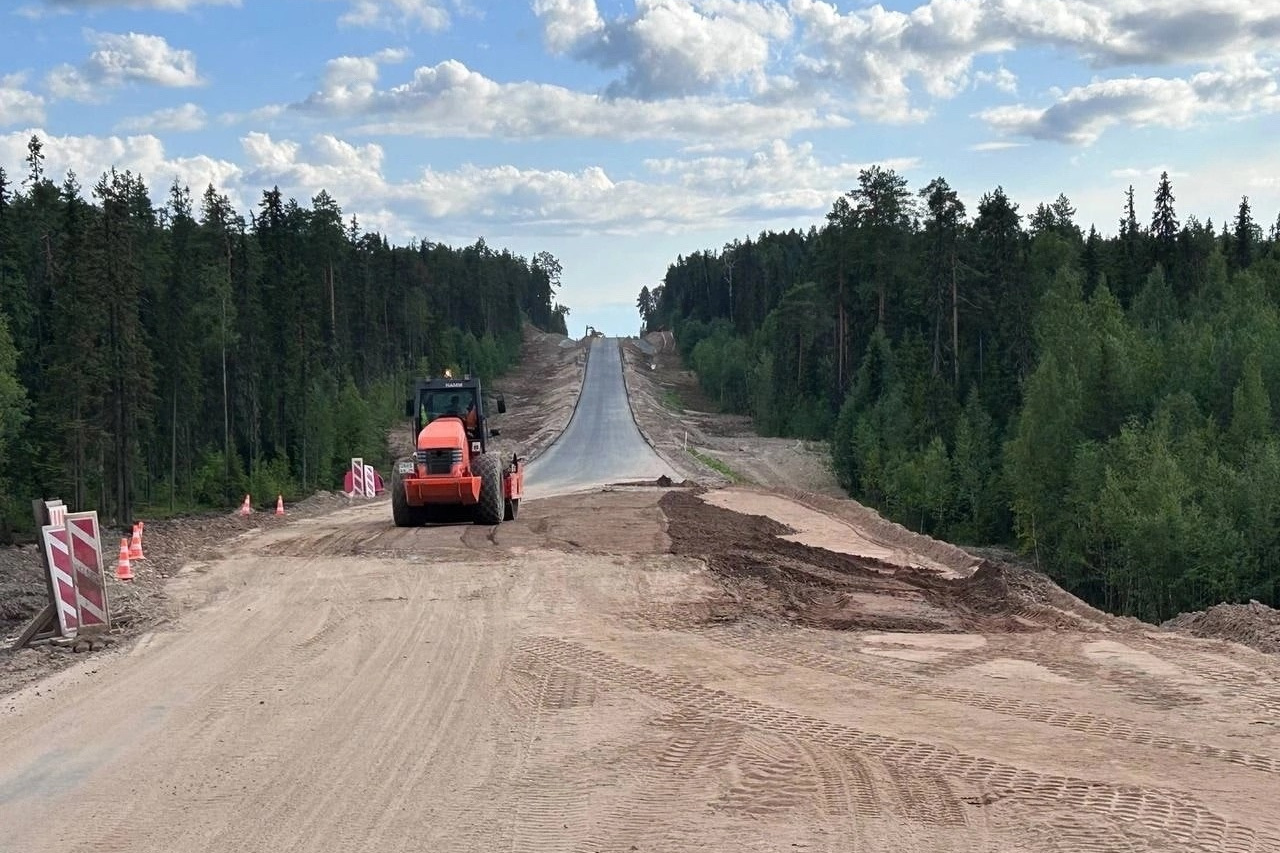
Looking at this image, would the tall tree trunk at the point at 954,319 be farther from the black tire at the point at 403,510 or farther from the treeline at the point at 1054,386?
the black tire at the point at 403,510

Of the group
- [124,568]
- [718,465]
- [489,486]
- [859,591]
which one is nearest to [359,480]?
[489,486]

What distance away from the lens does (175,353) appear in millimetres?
58219

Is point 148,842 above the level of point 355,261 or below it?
below

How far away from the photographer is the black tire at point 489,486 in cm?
2406

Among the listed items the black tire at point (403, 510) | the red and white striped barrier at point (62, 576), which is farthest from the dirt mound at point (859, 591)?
the red and white striped barrier at point (62, 576)

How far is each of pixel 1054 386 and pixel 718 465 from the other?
1500 centimetres

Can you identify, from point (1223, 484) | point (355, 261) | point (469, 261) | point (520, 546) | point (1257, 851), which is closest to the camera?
point (1257, 851)

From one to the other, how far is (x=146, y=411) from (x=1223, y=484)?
140 ft

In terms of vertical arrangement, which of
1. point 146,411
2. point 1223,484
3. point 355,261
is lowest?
point 1223,484

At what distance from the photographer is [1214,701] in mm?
9977

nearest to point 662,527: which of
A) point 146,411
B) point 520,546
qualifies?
point 520,546

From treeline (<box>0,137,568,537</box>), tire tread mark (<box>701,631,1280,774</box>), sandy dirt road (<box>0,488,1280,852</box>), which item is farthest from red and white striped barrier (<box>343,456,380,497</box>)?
tire tread mark (<box>701,631,1280,774</box>)

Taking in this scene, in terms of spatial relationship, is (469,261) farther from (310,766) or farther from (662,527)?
(310,766)

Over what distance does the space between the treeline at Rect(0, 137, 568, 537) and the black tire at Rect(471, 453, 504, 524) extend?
26.9 metres
